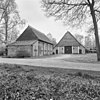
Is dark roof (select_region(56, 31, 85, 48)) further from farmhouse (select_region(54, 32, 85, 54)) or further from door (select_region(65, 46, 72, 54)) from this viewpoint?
door (select_region(65, 46, 72, 54))

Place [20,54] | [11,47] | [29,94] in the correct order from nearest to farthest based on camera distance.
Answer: [29,94]
[20,54]
[11,47]

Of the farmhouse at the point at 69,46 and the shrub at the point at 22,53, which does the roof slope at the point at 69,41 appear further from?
the shrub at the point at 22,53

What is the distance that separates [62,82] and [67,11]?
390 inches

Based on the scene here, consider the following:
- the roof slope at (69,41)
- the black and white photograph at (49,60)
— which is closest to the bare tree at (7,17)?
the black and white photograph at (49,60)

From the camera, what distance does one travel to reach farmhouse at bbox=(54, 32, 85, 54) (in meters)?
30.9

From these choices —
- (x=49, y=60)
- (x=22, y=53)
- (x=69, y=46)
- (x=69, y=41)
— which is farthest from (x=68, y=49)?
(x=49, y=60)

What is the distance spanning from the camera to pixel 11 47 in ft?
71.9

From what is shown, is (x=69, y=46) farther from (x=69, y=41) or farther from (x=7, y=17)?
(x=7, y=17)

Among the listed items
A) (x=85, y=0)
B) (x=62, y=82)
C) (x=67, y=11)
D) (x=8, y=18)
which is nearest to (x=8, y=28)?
(x=8, y=18)

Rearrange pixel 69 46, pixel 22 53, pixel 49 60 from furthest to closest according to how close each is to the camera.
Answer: pixel 69 46, pixel 22 53, pixel 49 60

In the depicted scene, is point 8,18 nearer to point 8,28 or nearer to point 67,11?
Answer: point 8,28

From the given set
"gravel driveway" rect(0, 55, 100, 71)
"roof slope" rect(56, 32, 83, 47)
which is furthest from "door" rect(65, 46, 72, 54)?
"gravel driveway" rect(0, 55, 100, 71)

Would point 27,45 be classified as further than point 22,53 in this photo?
Yes

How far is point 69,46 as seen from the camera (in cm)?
3158
